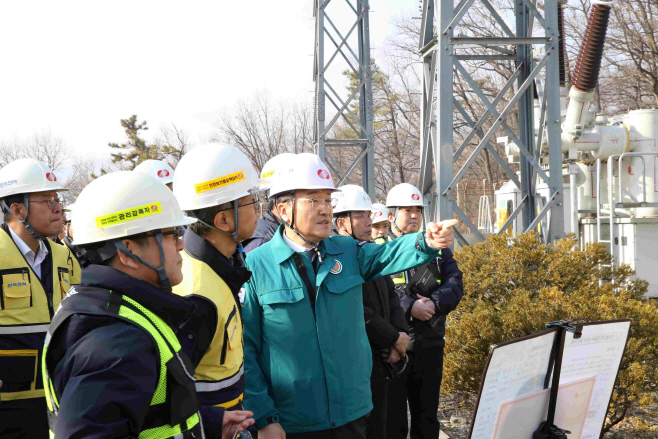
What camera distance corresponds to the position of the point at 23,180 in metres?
4.06

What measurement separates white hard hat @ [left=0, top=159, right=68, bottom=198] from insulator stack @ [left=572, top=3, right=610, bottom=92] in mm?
6985


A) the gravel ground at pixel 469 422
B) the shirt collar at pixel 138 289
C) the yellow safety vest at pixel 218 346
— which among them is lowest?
the gravel ground at pixel 469 422

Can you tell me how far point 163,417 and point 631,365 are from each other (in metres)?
4.12

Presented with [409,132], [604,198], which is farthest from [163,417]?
[409,132]

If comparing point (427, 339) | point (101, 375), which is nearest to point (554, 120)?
point (427, 339)

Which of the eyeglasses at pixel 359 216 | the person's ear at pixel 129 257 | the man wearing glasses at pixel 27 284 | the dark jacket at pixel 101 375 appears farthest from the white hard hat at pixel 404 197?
the dark jacket at pixel 101 375

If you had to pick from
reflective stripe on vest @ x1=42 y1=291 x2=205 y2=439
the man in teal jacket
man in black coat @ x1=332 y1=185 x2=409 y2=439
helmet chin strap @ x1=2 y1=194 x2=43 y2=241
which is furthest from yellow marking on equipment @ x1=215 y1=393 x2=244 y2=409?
helmet chin strap @ x1=2 y1=194 x2=43 y2=241

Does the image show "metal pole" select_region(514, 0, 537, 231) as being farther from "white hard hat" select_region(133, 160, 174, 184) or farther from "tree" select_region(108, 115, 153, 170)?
"tree" select_region(108, 115, 153, 170)

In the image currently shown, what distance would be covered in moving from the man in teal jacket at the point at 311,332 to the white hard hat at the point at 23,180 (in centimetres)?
178

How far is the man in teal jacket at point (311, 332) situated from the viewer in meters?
2.99

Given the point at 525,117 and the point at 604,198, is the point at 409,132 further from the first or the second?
the point at 525,117

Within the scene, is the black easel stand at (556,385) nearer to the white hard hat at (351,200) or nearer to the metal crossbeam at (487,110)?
the white hard hat at (351,200)

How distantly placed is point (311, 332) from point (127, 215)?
4.35ft

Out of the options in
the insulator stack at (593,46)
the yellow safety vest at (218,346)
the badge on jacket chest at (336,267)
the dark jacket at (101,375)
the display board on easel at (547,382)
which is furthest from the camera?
the insulator stack at (593,46)
